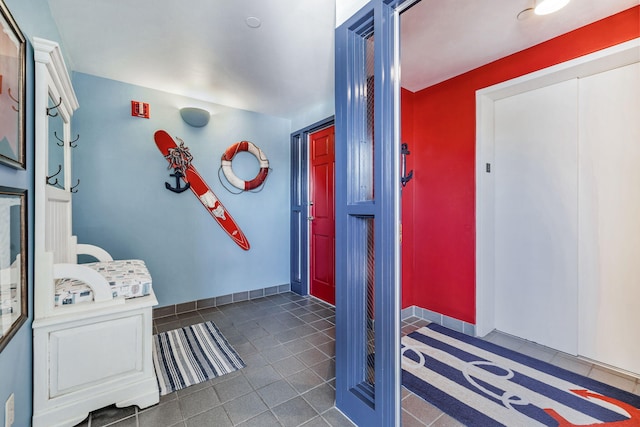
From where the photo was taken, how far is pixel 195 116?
268cm

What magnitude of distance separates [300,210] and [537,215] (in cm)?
235

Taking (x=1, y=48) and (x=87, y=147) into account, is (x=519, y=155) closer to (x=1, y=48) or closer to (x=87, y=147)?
(x=1, y=48)

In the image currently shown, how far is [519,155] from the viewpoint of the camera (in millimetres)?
2242

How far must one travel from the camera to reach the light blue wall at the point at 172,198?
233 centimetres

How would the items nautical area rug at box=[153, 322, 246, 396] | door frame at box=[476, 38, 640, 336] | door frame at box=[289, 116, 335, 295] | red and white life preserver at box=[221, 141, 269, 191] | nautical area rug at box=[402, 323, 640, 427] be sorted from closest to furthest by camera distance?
nautical area rug at box=[402, 323, 640, 427], nautical area rug at box=[153, 322, 246, 396], door frame at box=[476, 38, 640, 336], red and white life preserver at box=[221, 141, 269, 191], door frame at box=[289, 116, 335, 295]

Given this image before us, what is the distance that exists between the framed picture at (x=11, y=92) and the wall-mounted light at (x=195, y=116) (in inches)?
61.0

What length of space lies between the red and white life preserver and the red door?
601 mm

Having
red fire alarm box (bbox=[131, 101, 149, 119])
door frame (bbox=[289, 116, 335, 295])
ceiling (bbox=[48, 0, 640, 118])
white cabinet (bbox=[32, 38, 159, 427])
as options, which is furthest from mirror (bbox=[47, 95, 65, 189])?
door frame (bbox=[289, 116, 335, 295])

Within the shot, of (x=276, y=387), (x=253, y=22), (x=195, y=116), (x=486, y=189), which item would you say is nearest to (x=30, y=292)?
(x=276, y=387)

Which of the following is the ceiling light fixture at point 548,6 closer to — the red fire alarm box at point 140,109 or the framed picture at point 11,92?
the framed picture at point 11,92

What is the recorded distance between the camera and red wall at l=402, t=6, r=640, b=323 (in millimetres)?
2277

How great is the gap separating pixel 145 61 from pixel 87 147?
905 millimetres

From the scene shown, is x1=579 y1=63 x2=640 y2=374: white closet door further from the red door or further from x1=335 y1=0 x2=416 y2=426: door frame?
the red door

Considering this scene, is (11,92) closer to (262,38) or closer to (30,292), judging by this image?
(30,292)
